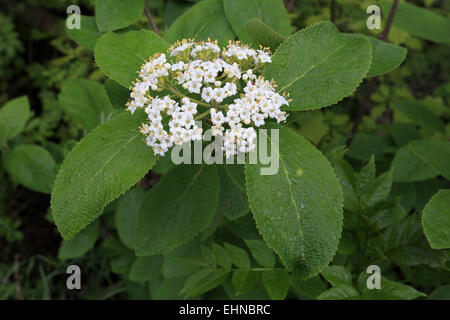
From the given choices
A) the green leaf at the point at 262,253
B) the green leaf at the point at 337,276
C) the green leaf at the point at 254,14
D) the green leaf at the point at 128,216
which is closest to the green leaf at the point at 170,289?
the green leaf at the point at 128,216

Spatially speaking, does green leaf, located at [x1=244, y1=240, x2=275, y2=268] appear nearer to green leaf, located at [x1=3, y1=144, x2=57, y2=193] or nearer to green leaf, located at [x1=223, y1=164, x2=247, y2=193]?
green leaf, located at [x1=223, y1=164, x2=247, y2=193]

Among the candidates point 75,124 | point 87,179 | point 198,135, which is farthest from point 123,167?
point 75,124

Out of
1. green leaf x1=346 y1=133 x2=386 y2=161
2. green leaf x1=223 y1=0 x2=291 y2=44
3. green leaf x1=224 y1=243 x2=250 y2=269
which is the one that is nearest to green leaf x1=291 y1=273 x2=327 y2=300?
green leaf x1=224 y1=243 x2=250 y2=269

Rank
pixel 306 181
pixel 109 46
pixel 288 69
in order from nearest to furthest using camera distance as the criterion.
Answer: pixel 306 181, pixel 288 69, pixel 109 46

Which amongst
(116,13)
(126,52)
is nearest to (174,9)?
(116,13)

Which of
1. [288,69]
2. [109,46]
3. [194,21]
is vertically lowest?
[288,69]

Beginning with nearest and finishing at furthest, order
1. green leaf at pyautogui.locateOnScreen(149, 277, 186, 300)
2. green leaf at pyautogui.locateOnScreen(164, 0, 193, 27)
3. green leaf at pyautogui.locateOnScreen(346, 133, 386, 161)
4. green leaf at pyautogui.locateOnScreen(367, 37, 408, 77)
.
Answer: green leaf at pyautogui.locateOnScreen(367, 37, 408, 77) < green leaf at pyautogui.locateOnScreen(164, 0, 193, 27) < green leaf at pyautogui.locateOnScreen(149, 277, 186, 300) < green leaf at pyautogui.locateOnScreen(346, 133, 386, 161)
